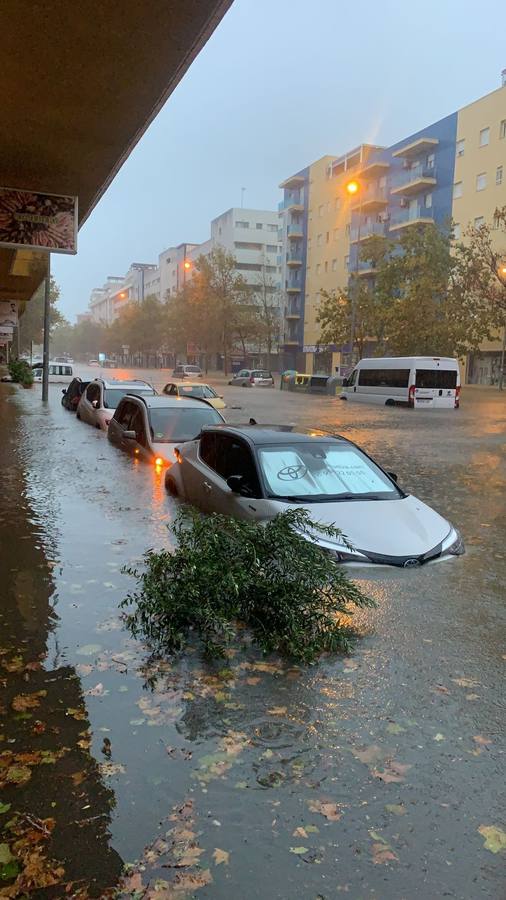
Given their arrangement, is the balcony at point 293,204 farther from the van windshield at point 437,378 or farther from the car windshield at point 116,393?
the car windshield at point 116,393

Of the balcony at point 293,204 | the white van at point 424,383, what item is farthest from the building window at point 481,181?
the balcony at point 293,204

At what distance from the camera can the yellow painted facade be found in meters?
48.0

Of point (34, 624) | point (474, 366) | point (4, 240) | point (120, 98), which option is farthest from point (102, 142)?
point (474, 366)

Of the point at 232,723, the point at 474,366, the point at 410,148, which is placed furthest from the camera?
the point at 410,148

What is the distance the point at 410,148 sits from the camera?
5694cm

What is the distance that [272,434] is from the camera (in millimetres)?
7102

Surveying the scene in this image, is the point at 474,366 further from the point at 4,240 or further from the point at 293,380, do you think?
the point at 4,240

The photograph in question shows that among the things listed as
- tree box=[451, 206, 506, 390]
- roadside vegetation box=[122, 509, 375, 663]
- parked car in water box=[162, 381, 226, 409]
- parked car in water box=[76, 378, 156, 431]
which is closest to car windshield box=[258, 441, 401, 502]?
roadside vegetation box=[122, 509, 375, 663]

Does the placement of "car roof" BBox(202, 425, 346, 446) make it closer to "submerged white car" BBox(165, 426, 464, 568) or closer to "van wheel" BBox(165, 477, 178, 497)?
"submerged white car" BBox(165, 426, 464, 568)

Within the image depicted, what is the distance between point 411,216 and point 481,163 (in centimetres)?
854

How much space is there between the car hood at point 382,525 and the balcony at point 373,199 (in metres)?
61.0

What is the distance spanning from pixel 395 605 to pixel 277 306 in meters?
76.9

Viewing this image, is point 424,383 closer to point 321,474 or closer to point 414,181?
point 321,474

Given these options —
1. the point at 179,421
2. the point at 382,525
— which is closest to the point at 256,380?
the point at 179,421
